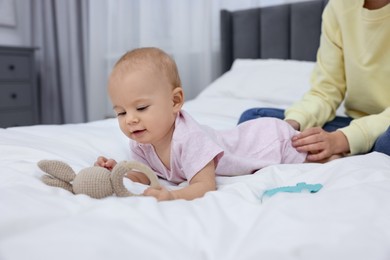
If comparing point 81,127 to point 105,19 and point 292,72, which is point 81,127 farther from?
point 105,19

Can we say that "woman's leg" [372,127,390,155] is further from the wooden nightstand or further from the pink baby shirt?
the wooden nightstand

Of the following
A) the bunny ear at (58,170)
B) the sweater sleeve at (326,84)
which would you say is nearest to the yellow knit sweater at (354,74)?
the sweater sleeve at (326,84)

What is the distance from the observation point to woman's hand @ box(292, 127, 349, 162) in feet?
2.96

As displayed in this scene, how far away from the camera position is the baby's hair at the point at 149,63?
74 cm

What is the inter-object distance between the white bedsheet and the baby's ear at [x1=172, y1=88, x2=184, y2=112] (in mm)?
212

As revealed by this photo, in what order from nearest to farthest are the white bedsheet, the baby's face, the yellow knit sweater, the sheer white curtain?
the white bedsheet → the baby's face → the yellow knit sweater → the sheer white curtain

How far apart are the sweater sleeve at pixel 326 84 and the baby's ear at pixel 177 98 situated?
1.40ft

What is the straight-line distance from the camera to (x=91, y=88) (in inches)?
108

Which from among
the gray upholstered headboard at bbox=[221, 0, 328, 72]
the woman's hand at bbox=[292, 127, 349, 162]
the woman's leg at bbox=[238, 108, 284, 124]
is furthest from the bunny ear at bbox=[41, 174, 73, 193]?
the gray upholstered headboard at bbox=[221, 0, 328, 72]

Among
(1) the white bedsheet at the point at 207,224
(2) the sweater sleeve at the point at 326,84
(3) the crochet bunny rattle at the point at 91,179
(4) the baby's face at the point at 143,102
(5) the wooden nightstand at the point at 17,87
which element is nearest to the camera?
(1) the white bedsheet at the point at 207,224

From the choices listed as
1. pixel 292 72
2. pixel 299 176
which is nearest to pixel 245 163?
pixel 299 176

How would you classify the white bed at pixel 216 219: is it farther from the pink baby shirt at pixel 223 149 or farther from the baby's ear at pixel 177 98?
the baby's ear at pixel 177 98

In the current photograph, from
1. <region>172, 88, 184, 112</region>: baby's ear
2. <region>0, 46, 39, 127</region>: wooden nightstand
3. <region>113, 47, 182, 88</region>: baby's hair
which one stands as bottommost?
<region>0, 46, 39, 127</region>: wooden nightstand

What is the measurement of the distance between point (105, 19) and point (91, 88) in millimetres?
481
